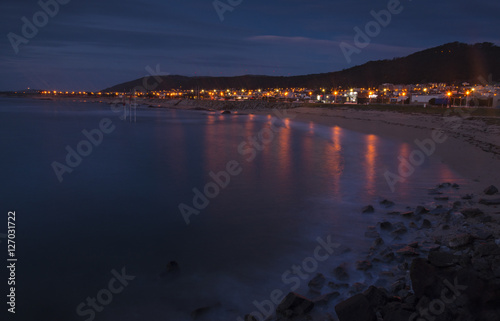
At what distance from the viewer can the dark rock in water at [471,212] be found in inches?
277

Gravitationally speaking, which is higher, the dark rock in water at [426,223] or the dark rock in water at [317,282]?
the dark rock in water at [426,223]

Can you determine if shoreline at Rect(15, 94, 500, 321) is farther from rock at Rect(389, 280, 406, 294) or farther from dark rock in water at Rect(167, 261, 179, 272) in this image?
dark rock in water at Rect(167, 261, 179, 272)

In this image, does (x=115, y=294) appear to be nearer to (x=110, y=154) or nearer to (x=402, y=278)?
(x=402, y=278)

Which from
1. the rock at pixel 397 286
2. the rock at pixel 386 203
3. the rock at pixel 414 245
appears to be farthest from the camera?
the rock at pixel 386 203

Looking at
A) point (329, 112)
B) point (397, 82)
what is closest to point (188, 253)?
point (329, 112)

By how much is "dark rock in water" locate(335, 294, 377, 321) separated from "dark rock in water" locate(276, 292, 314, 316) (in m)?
0.61

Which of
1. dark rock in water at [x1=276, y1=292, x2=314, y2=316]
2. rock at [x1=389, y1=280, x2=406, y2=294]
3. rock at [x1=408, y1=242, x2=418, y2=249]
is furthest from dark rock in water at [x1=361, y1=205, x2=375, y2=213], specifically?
dark rock in water at [x1=276, y1=292, x2=314, y2=316]

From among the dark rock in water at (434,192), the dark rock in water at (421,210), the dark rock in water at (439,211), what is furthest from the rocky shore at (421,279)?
the dark rock in water at (434,192)

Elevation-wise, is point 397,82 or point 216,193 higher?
point 397,82

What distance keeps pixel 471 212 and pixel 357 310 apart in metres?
4.56

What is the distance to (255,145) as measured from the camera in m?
23.9

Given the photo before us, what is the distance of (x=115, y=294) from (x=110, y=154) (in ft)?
51.2

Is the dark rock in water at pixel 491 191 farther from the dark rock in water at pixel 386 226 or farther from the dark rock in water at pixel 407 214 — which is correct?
the dark rock in water at pixel 386 226

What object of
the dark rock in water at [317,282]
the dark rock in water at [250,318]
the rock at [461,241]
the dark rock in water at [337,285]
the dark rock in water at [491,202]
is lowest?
the dark rock in water at [250,318]
